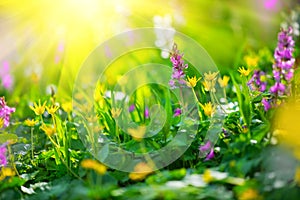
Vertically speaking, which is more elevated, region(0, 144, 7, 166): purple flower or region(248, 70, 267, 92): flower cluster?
region(248, 70, 267, 92): flower cluster

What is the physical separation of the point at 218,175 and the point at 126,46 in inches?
117

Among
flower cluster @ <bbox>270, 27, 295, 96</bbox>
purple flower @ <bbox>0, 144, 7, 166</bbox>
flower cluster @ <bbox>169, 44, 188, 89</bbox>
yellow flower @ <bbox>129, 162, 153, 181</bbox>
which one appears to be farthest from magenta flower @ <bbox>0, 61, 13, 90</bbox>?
flower cluster @ <bbox>270, 27, 295, 96</bbox>

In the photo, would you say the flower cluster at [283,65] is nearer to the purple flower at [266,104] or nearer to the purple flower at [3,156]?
the purple flower at [266,104]

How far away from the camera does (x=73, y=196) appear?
1.61 m

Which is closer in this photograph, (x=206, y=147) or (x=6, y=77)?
(x=206, y=147)

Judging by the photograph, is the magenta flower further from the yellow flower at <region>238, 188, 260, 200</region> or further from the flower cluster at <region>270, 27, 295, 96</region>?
the yellow flower at <region>238, 188, 260, 200</region>

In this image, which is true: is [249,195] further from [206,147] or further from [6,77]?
[6,77]

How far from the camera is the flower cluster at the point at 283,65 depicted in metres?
1.84

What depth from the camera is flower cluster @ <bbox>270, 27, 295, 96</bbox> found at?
6.03 feet

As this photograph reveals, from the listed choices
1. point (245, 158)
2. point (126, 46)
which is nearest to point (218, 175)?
point (245, 158)

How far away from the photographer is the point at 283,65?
186 cm

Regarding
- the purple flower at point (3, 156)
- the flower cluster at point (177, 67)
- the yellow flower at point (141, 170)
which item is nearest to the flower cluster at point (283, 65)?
the flower cluster at point (177, 67)

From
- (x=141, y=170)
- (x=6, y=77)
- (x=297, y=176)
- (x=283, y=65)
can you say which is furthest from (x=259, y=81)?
(x=6, y=77)

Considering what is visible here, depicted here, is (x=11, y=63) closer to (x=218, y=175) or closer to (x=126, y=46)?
(x=126, y=46)
